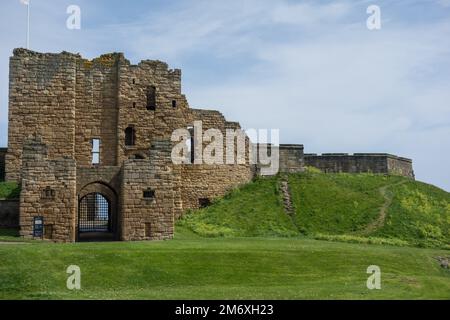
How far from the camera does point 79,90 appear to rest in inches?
1682

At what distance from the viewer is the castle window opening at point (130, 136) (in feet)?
143

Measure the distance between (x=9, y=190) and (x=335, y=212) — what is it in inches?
745

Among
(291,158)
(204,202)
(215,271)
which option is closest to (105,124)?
(204,202)

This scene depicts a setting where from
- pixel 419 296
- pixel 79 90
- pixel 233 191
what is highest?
pixel 79 90

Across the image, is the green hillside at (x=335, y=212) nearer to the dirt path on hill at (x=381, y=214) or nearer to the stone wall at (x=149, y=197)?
the dirt path on hill at (x=381, y=214)

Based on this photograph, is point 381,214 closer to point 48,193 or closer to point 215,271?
point 215,271

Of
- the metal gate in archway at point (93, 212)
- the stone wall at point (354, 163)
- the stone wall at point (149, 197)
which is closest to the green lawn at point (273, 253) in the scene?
the stone wall at point (149, 197)

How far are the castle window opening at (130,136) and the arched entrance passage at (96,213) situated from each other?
3.77m

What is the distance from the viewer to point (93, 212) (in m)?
45.9

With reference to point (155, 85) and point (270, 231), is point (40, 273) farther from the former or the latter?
point (155, 85)

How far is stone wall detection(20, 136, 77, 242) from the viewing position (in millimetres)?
34094

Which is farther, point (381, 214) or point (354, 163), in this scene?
point (354, 163)
